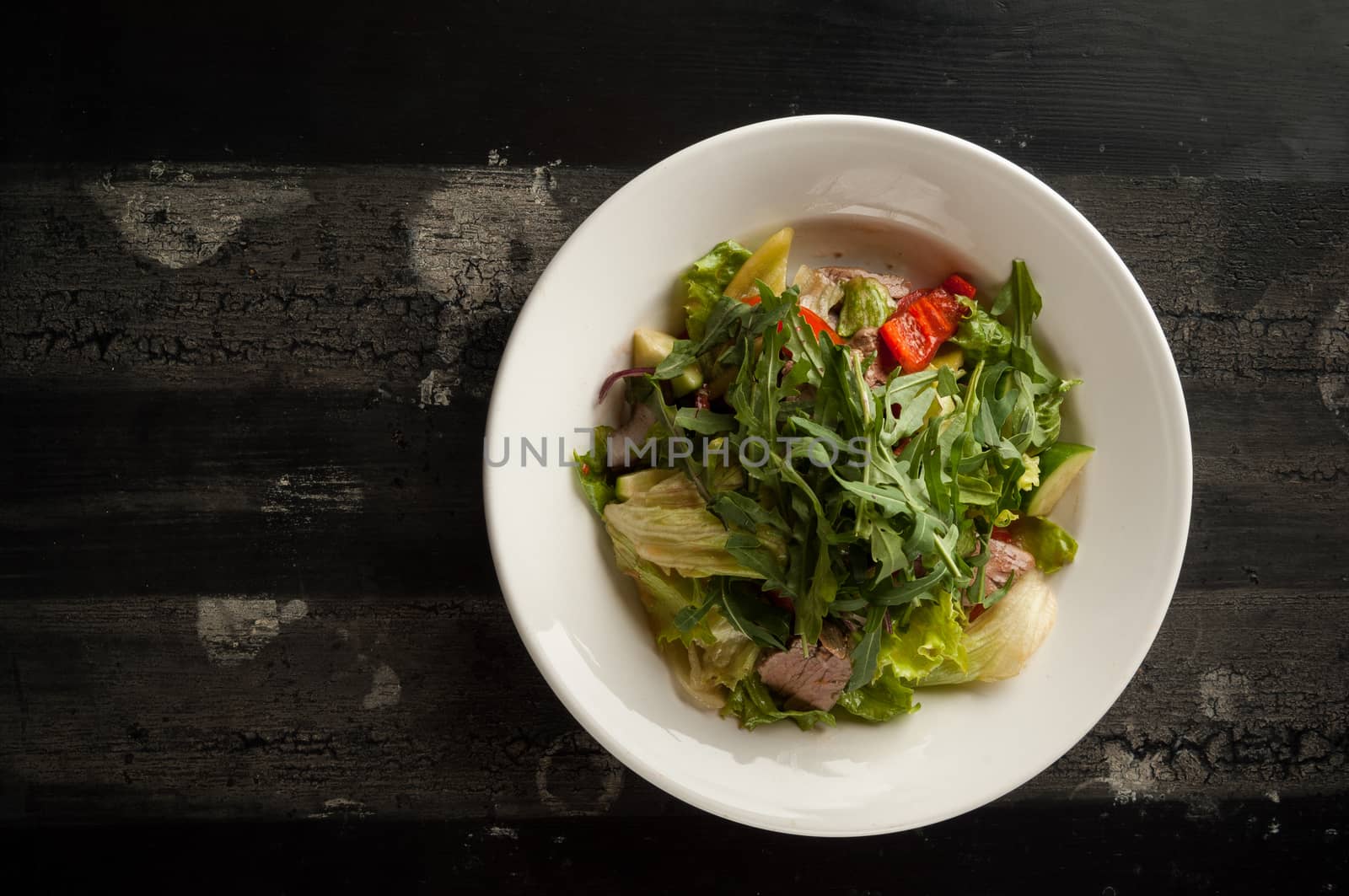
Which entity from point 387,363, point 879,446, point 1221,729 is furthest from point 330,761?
point 1221,729

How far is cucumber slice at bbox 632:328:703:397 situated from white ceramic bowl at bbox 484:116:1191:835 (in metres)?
0.03

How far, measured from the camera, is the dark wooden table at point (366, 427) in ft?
6.73

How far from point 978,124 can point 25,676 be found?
2.80m

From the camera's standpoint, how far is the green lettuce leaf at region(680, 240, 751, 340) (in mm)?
1769

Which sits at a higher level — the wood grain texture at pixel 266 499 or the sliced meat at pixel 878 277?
the sliced meat at pixel 878 277

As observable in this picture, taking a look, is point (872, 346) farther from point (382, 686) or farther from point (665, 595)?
point (382, 686)

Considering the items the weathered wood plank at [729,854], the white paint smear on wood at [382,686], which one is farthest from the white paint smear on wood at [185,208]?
the weathered wood plank at [729,854]

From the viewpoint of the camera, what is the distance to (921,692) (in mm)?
1818

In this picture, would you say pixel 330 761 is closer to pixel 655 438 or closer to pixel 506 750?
pixel 506 750

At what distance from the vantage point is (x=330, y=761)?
2.06m

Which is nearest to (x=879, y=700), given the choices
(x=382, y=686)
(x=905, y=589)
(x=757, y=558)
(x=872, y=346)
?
(x=905, y=589)

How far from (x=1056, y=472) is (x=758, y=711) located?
2.70 ft

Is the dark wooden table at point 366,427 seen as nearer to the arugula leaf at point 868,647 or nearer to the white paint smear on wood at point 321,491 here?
the white paint smear on wood at point 321,491

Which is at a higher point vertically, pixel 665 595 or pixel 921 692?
pixel 665 595
